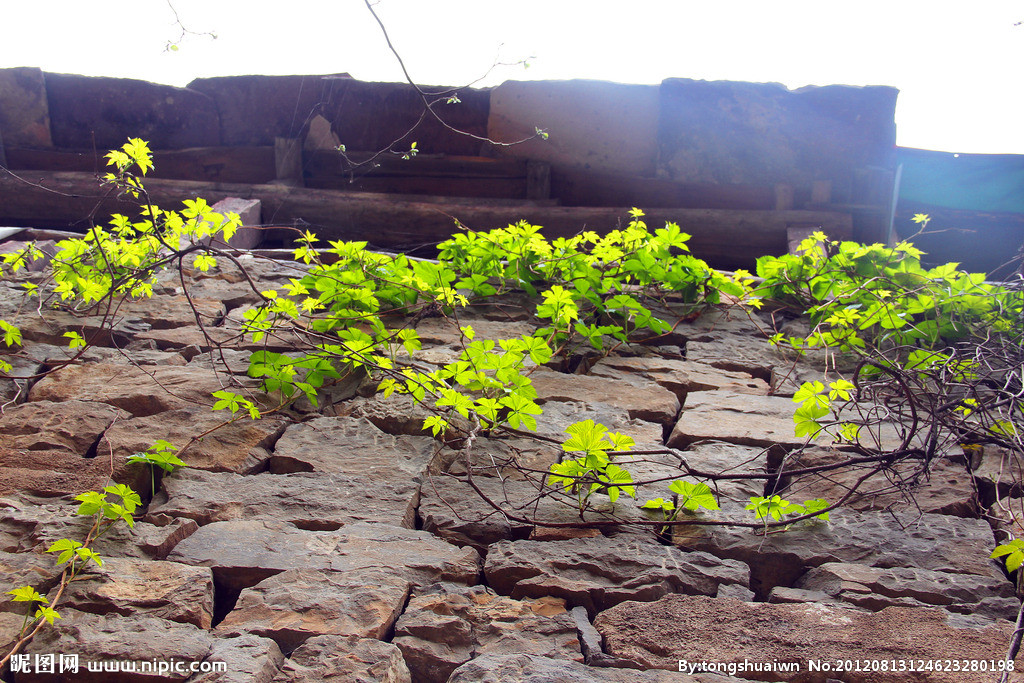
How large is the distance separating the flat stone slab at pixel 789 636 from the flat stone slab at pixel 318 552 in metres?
0.43

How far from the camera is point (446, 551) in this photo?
1.85 meters

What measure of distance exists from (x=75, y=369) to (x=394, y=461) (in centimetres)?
134

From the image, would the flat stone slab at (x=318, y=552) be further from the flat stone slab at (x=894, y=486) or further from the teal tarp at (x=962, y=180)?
the teal tarp at (x=962, y=180)

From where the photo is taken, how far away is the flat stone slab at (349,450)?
2.16 m

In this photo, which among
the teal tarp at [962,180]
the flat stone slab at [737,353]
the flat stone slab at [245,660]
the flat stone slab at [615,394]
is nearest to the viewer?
the flat stone slab at [245,660]

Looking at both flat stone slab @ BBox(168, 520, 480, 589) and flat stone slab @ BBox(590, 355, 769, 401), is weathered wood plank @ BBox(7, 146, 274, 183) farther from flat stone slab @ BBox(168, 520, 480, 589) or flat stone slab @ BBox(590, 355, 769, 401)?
flat stone slab @ BBox(168, 520, 480, 589)

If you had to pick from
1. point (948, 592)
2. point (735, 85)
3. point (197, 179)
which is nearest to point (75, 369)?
point (197, 179)

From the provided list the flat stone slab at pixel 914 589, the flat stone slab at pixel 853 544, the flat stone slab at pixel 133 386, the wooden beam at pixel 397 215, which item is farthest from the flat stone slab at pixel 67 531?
the wooden beam at pixel 397 215

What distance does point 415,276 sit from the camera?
2846mm

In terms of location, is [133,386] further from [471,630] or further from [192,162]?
[192,162]

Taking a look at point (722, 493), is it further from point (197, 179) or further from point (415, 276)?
point (197, 179)

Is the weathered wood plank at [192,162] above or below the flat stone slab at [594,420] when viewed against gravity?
above

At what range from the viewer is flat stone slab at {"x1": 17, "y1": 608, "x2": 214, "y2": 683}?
4.91 feet

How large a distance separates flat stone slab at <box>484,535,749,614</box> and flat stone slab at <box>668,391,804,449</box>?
542mm
